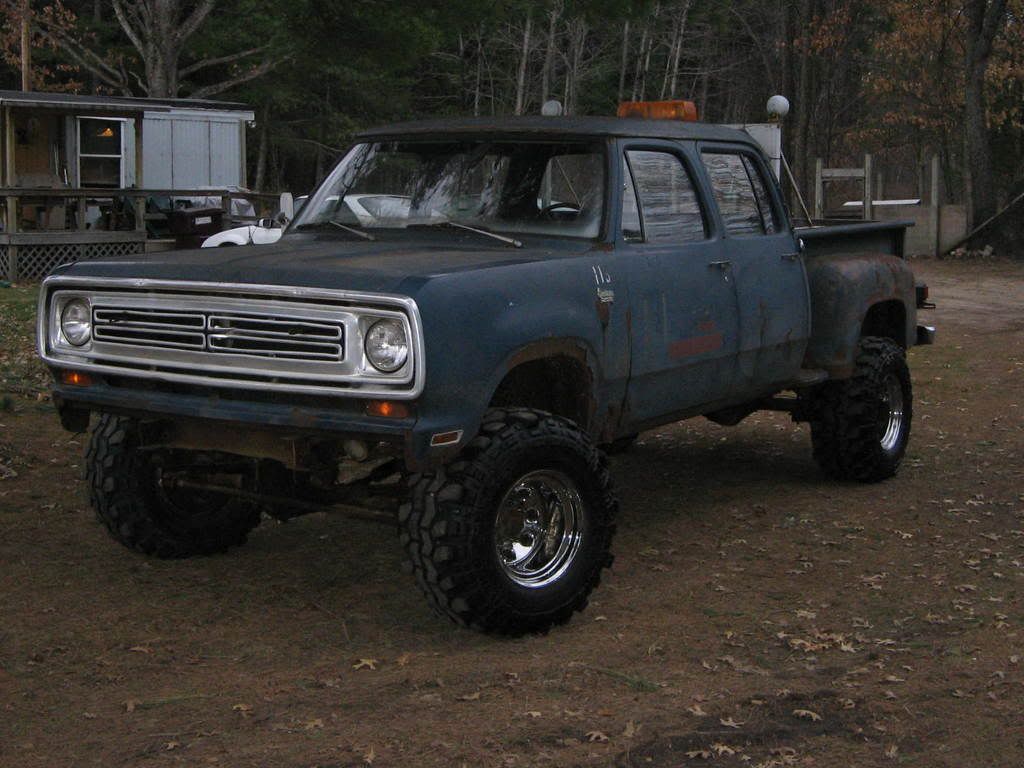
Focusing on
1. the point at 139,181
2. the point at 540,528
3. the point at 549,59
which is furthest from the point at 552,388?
the point at 549,59

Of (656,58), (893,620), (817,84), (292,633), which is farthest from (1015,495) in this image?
(656,58)

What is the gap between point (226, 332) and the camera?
546cm

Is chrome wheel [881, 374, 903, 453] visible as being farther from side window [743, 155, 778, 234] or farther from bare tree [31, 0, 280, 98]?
bare tree [31, 0, 280, 98]

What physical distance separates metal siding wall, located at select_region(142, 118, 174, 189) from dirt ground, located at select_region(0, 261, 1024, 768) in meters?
22.2

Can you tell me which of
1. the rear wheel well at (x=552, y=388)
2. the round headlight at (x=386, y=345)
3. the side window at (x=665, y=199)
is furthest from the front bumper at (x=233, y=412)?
the side window at (x=665, y=199)

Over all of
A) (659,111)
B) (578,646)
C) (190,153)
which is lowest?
(578,646)

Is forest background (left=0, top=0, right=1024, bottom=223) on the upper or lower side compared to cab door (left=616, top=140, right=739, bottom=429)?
upper

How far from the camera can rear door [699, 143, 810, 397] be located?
23.7 feet

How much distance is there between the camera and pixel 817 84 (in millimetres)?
48875

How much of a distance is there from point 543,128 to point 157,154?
81.1 ft

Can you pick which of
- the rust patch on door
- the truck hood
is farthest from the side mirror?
the rust patch on door

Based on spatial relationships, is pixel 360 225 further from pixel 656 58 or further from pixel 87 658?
pixel 656 58

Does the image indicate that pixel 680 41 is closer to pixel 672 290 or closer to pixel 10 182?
pixel 10 182

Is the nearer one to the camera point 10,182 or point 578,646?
point 578,646
